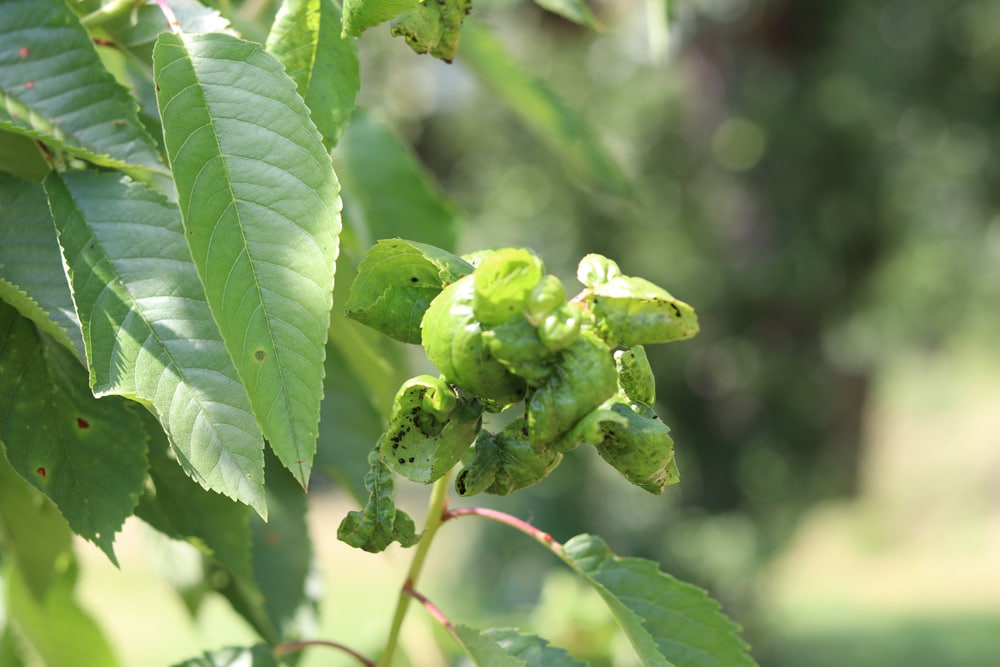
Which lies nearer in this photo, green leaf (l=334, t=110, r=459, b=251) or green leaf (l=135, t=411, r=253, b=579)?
green leaf (l=135, t=411, r=253, b=579)

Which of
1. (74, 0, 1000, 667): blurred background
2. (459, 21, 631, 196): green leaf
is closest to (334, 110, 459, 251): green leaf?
(459, 21, 631, 196): green leaf

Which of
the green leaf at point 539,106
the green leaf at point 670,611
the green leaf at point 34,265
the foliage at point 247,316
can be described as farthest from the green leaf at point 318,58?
the green leaf at point 539,106

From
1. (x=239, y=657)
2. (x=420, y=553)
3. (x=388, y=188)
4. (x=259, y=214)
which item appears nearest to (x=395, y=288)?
(x=259, y=214)

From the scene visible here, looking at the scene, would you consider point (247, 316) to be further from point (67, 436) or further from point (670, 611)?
point (670, 611)

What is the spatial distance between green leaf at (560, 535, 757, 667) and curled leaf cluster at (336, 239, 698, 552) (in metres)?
0.17

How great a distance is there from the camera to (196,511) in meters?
0.64

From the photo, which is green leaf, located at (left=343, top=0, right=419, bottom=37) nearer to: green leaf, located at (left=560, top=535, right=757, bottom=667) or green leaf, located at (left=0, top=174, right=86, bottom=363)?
green leaf, located at (left=0, top=174, right=86, bottom=363)

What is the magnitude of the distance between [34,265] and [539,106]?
577 mm

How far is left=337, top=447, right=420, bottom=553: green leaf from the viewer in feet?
1.53

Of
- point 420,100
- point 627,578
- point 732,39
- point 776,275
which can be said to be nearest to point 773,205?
point 776,275

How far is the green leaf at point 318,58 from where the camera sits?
1.74 feet

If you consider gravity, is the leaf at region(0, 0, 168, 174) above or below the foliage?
above

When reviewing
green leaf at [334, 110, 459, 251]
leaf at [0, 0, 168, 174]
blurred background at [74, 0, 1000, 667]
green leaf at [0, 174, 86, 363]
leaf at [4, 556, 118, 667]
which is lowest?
leaf at [4, 556, 118, 667]

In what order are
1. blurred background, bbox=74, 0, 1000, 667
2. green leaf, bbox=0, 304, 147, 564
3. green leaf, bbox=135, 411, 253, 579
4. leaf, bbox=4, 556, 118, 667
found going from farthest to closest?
blurred background, bbox=74, 0, 1000, 667 → leaf, bbox=4, 556, 118, 667 → green leaf, bbox=135, 411, 253, 579 → green leaf, bbox=0, 304, 147, 564
